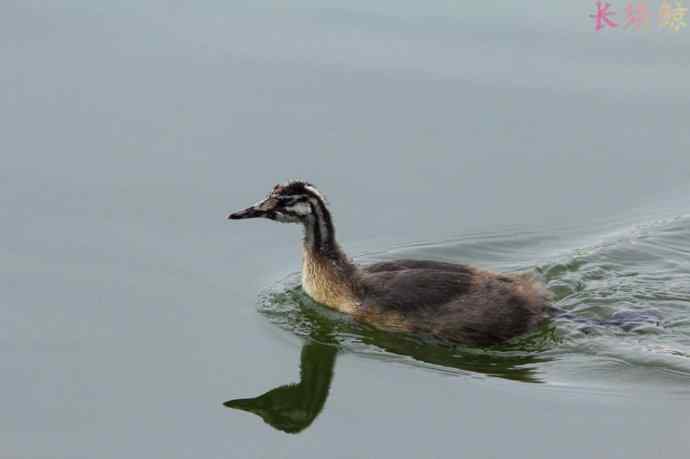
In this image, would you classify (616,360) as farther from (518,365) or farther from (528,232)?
(528,232)

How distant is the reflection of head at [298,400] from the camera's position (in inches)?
397

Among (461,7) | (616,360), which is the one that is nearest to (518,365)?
(616,360)

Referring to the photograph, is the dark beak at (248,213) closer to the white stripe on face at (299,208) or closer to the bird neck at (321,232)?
the white stripe on face at (299,208)

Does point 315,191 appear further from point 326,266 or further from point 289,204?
point 326,266

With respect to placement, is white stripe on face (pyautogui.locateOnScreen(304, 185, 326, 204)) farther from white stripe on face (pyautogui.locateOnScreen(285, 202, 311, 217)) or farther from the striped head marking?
white stripe on face (pyautogui.locateOnScreen(285, 202, 311, 217))

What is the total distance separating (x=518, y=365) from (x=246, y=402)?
2299 mm

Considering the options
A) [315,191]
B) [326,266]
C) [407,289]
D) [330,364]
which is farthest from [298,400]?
[315,191]

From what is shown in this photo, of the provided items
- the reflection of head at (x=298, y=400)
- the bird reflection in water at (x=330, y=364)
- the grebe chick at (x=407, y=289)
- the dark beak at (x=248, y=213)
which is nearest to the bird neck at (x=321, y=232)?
the grebe chick at (x=407, y=289)

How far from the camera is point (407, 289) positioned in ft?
37.9

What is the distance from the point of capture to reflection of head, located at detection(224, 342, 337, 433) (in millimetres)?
10078

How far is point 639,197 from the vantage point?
45.4 feet

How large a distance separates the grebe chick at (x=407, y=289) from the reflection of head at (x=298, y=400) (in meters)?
0.81

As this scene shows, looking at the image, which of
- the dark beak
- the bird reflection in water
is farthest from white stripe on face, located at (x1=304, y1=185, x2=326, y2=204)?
the bird reflection in water

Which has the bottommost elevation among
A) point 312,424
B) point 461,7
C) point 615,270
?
point 312,424
